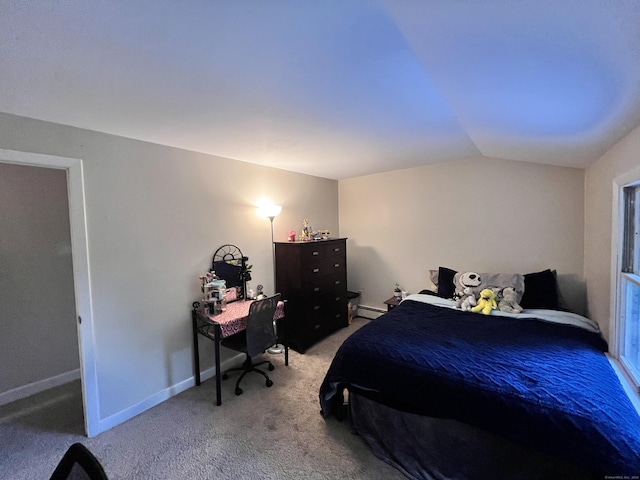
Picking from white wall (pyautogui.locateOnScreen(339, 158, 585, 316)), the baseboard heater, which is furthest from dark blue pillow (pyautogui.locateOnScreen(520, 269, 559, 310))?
the baseboard heater

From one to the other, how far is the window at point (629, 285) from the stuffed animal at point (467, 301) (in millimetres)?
1040

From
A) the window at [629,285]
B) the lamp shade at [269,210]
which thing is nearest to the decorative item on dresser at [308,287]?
the lamp shade at [269,210]

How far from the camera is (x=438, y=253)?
3729 millimetres

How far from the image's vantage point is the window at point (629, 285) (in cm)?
177

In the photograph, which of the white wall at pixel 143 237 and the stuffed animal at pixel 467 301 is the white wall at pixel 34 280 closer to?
the white wall at pixel 143 237

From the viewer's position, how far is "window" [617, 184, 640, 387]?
177 centimetres

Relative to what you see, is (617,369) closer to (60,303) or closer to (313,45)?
(313,45)

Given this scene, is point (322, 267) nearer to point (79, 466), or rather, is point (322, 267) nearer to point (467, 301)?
point (467, 301)

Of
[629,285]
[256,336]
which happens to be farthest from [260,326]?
[629,285]

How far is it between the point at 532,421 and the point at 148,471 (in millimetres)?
2256

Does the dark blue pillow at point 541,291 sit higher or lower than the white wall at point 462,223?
lower

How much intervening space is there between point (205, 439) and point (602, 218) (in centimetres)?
354

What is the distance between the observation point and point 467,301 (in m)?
2.77

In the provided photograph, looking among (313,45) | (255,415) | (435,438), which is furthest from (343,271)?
(313,45)
